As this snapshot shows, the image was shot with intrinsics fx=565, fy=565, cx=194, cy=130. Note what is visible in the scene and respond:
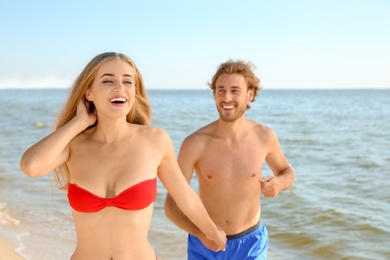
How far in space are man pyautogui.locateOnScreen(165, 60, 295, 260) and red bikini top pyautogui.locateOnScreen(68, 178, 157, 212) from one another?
113 cm

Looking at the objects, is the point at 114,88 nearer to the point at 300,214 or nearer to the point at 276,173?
the point at 276,173

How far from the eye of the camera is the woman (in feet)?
9.80

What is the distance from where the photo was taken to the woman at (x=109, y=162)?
299 centimetres

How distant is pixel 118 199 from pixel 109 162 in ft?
0.81

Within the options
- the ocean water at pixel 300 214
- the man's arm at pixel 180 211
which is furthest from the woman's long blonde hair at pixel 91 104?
the man's arm at pixel 180 211

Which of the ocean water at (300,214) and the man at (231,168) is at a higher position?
the man at (231,168)

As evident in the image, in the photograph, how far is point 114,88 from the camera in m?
3.06

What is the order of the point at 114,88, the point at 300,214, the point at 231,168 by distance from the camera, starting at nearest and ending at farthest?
the point at 114,88
the point at 231,168
the point at 300,214

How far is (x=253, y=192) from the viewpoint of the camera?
438 centimetres

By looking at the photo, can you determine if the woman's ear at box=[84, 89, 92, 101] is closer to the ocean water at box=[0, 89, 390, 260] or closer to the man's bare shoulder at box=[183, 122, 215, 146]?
the ocean water at box=[0, 89, 390, 260]

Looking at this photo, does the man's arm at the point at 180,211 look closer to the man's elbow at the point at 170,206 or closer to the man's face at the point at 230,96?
the man's elbow at the point at 170,206

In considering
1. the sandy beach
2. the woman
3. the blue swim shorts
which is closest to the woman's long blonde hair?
the woman

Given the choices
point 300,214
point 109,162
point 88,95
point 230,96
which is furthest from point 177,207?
point 300,214

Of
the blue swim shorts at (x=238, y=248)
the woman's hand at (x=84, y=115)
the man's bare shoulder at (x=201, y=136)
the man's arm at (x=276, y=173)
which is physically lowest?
the blue swim shorts at (x=238, y=248)
